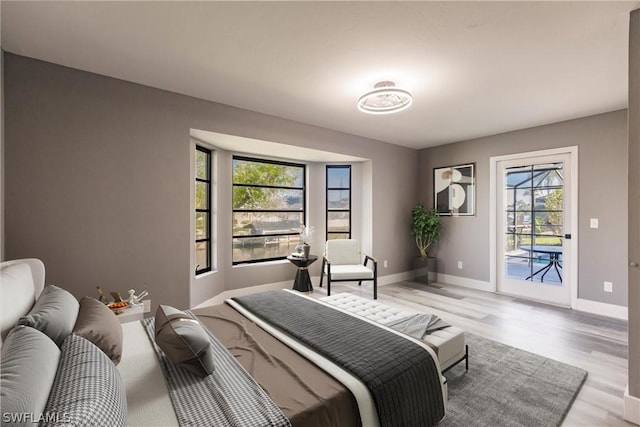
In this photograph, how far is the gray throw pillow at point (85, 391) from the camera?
83cm

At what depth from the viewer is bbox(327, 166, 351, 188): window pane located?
5.55 metres

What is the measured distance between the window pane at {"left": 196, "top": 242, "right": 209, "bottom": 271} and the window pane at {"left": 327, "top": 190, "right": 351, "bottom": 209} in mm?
2329

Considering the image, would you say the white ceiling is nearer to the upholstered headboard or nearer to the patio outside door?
the patio outside door

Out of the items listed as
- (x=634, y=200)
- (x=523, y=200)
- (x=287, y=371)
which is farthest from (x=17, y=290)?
(x=523, y=200)

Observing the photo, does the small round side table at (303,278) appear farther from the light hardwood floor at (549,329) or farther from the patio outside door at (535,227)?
the patio outside door at (535,227)

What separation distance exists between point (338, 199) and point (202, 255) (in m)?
2.62

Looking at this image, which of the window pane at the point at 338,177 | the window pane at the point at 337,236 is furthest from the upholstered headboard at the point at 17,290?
the window pane at the point at 338,177

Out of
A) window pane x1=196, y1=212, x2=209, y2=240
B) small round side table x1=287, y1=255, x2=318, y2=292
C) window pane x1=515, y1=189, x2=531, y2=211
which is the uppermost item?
window pane x1=515, y1=189, x2=531, y2=211

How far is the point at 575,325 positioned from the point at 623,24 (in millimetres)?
3077

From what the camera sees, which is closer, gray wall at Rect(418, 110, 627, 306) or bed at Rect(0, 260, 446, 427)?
bed at Rect(0, 260, 446, 427)

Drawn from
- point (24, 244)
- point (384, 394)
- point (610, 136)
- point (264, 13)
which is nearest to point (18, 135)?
point (24, 244)

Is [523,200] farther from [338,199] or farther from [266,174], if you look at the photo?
[266,174]

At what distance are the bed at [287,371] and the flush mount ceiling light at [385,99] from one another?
80.9 inches

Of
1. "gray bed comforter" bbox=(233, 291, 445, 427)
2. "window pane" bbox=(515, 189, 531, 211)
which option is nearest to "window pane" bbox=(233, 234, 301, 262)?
"gray bed comforter" bbox=(233, 291, 445, 427)
